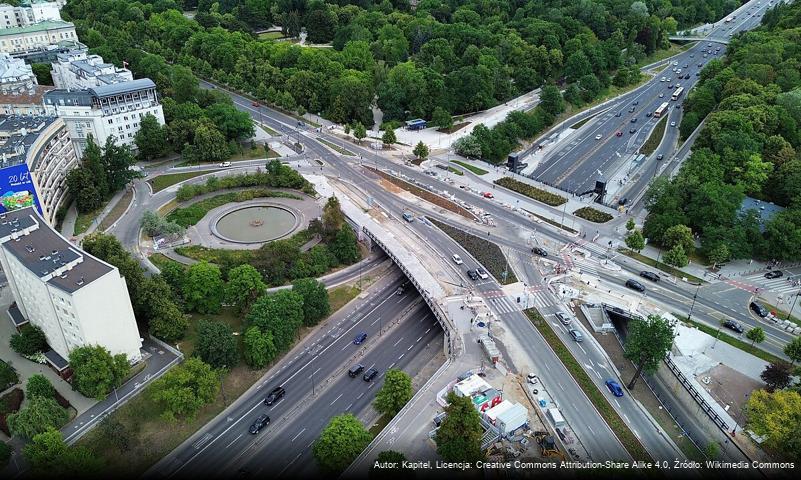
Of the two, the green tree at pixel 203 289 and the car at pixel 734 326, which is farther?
the green tree at pixel 203 289

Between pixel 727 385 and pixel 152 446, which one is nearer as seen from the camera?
pixel 152 446

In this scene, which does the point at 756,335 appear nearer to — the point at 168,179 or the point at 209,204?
the point at 209,204

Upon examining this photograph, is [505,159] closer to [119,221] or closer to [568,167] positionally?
[568,167]

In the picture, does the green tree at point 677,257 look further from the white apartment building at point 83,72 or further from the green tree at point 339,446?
the white apartment building at point 83,72

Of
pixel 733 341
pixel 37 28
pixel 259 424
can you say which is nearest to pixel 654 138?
pixel 733 341

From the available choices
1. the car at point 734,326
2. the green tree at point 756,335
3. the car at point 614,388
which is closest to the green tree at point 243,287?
the car at point 614,388

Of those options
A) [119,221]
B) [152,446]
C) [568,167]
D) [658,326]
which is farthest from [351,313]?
Answer: [568,167]

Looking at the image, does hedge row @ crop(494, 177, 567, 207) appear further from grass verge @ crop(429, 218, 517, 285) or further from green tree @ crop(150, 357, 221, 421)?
green tree @ crop(150, 357, 221, 421)
